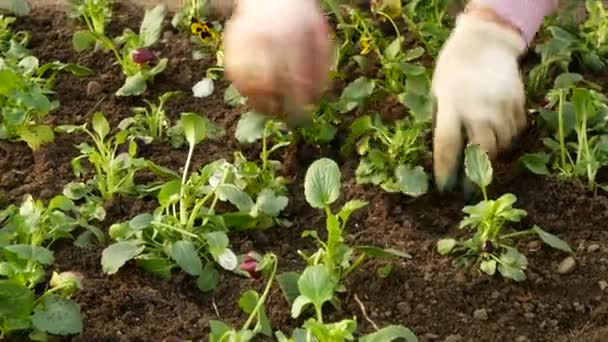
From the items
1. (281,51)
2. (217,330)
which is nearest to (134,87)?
(217,330)

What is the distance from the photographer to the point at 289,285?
1844 millimetres

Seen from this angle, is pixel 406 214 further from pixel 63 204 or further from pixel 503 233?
pixel 63 204

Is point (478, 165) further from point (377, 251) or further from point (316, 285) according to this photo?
point (316, 285)

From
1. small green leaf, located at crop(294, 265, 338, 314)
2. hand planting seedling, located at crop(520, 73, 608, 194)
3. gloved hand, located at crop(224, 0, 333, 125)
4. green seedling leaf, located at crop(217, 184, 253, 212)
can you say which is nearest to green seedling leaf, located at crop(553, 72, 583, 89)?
hand planting seedling, located at crop(520, 73, 608, 194)

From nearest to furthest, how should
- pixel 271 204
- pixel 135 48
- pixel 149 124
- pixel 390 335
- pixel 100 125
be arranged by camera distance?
pixel 390 335 < pixel 271 204 < pixel 100 125 < pixel 149 124 < pixel 135 48

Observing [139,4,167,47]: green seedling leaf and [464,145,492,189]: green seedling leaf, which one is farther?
[139,4,167,47]: green seedling leaf

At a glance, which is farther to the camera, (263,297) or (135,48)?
(135,48)

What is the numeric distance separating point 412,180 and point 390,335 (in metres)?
0.40

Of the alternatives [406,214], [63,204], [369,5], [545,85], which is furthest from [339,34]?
[63,204]

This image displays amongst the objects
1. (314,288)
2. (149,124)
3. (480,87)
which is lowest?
(149,124)

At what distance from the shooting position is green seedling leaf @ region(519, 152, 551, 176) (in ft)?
6.84

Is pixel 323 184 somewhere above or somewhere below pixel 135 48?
above

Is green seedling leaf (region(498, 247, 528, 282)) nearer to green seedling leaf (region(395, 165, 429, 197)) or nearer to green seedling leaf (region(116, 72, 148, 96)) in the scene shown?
green seedling leaf (region(395, 165, 429, 197))

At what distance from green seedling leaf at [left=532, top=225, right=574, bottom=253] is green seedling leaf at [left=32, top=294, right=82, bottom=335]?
2.19 ft
